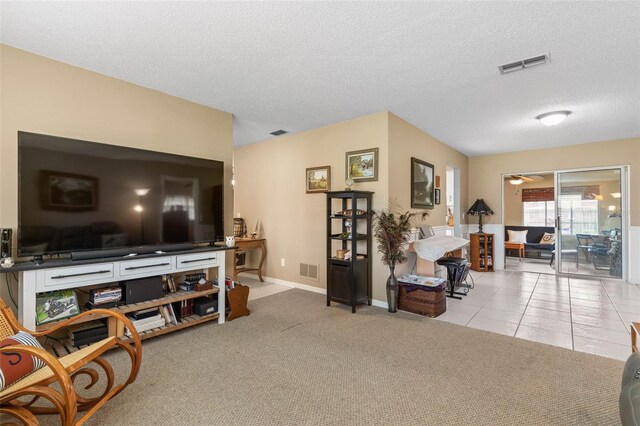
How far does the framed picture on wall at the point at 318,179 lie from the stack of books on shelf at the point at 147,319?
8.72 ft

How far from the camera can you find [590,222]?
5855 millimetres

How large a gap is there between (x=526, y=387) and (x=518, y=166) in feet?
17.9

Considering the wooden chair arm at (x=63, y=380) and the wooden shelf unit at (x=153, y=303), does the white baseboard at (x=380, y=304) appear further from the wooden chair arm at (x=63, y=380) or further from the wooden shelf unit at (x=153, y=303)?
the wooden chair arm at (x=63, y=380)

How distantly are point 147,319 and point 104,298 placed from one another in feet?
1.35

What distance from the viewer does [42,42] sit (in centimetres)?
242

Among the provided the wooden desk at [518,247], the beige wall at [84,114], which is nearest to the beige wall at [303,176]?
the beige wall at [84,114]

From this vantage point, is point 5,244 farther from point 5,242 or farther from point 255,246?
point 255,246

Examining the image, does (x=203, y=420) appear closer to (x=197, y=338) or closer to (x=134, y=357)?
(x=134, y=357)

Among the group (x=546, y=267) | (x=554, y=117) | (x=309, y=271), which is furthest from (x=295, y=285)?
(x=546, y=267)

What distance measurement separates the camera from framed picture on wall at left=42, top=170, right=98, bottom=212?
2.42 m

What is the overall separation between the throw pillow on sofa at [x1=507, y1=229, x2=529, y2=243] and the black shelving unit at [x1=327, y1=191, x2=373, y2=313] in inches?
232

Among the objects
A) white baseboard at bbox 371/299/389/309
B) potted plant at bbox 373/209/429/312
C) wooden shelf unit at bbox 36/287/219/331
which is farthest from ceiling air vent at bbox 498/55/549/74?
wooden shelf unit at bbox 36/287/219/331

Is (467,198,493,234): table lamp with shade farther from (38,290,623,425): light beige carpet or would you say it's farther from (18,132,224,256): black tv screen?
(18,132,224,256): black tv screen

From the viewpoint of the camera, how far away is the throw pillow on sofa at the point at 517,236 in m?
8.08
